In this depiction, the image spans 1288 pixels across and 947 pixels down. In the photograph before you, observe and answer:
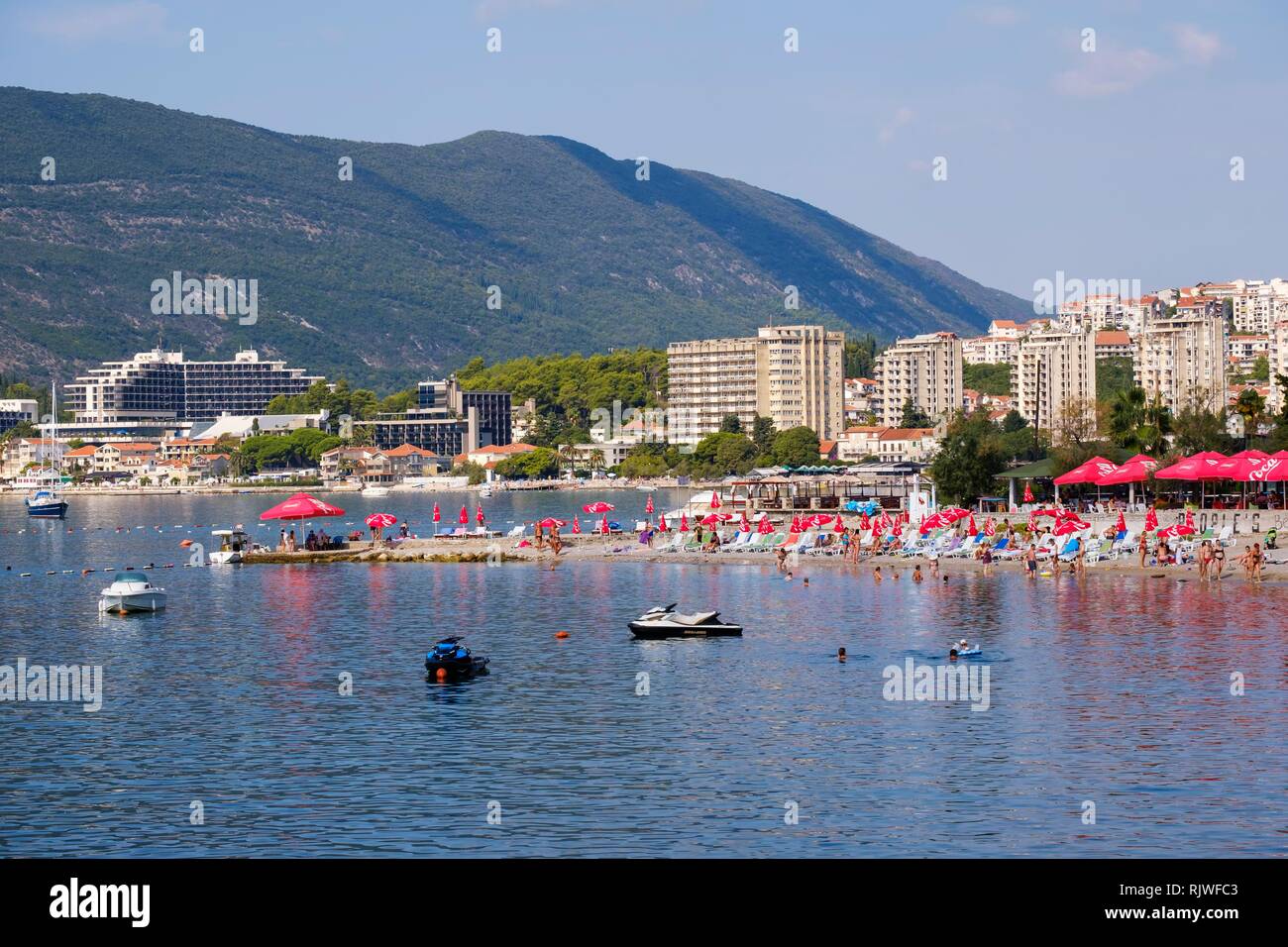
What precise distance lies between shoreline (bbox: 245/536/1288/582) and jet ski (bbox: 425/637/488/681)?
25885mm

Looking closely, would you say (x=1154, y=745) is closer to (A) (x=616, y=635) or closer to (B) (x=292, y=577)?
(A) (x=616, y=635)

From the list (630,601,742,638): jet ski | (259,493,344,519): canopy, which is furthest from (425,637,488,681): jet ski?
(259,493,344,519): canopy

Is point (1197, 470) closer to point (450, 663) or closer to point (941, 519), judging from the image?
point (941, 519)

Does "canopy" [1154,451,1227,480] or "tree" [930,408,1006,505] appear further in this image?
"tree" [930,408,1006,505]

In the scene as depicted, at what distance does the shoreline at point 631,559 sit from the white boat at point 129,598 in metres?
18.4

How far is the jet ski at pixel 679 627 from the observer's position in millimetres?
45750

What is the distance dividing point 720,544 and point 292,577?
20020 millimetres

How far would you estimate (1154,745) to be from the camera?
28.4 metres

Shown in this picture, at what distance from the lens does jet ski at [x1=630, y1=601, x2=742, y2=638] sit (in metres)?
45.8

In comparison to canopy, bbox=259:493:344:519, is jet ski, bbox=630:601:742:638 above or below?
below

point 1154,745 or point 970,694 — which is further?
point 970,694

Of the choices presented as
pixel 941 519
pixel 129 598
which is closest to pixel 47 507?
pixel 129 598

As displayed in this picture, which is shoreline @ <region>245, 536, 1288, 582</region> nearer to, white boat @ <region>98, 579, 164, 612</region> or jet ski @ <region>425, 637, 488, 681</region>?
white boat @ <region>98, 579, 164, 612</region>
